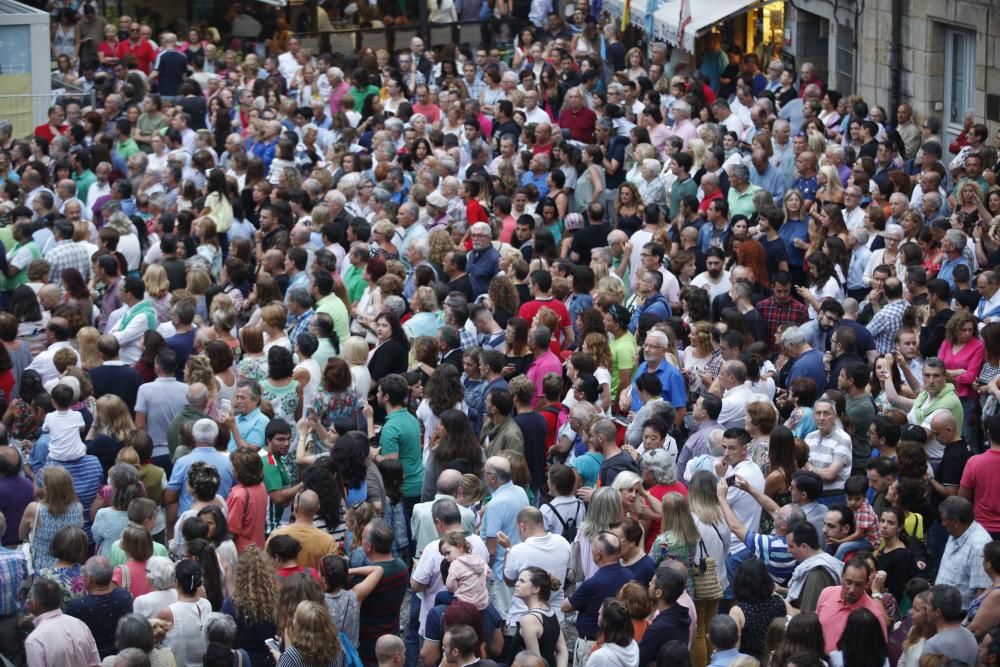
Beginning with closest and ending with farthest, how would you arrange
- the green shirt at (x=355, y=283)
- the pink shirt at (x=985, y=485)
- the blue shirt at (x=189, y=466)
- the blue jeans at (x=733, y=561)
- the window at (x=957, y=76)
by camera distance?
the blue jeans at (x=733, y=561) → the pink shirt at (x=985, y=485) → the blue shirt at (x=189, y=466) → the green shirt at (x=355, y=283) → the window at (x=957, y=76)

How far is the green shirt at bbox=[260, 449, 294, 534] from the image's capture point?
34.2ft

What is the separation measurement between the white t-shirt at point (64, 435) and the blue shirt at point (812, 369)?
16.2ft

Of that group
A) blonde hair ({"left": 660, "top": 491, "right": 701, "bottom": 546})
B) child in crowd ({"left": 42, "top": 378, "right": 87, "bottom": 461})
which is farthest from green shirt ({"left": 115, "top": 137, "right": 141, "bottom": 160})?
blonde hair ({"left": 660, "top": 491, "right": 701, "bottom": 546})

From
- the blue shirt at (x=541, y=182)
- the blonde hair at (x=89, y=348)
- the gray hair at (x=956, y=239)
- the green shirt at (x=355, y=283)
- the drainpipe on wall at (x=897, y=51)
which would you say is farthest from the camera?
the drainpipe on wall at (x=897, y=51)

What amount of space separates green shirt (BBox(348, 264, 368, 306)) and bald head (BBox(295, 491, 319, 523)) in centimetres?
509

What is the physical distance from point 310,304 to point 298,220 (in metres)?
3.38

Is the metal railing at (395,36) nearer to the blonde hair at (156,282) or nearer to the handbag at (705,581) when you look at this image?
the blonde hair at (156,282)

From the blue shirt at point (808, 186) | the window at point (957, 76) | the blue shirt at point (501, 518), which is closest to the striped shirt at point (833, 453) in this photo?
the blue shirt at point (501, 518)

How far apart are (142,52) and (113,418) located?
15264mm

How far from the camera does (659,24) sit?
77.2ft

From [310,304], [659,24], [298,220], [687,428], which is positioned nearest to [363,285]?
[310,304]

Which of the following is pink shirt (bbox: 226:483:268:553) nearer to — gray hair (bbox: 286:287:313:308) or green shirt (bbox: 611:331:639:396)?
gray hair (bbox: 286:287:313:308)

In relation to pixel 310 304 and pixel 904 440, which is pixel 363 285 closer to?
pixel 310 304

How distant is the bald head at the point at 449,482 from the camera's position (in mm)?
9617
